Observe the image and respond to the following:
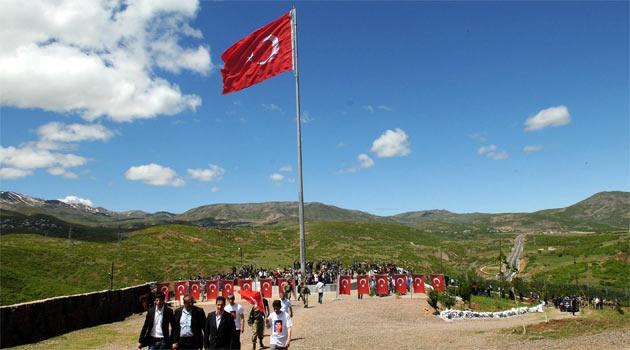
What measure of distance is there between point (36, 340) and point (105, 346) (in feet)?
12.5

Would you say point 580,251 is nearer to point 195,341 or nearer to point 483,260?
point 483,260

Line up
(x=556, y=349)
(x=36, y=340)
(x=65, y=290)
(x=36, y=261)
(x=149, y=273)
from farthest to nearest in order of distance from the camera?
(x=149, y=273), (x=36, y=261), (x=65, y=290), (x=36, y=340), (x=556, y=349)

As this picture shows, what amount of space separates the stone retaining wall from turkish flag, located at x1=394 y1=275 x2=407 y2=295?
680 inches

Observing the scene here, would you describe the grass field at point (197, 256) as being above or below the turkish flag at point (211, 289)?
above

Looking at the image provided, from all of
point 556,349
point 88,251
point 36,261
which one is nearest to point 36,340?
point 556,349

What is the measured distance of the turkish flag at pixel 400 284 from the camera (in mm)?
35531

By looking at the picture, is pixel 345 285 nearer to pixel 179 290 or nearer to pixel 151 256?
pixel 179 290

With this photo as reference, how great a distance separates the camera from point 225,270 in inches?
2383

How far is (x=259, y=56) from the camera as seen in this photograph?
1005 inches

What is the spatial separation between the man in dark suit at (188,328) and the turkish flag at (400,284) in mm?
27142

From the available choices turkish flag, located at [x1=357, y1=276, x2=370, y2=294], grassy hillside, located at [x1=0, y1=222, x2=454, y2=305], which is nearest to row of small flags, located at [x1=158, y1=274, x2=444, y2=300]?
turkish flag, located at [x1=357, y1=276, x2=370, y2=294]

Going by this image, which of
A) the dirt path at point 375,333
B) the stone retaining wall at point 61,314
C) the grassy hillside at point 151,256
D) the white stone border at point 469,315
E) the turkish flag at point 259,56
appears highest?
the turkish flag at point 259,56

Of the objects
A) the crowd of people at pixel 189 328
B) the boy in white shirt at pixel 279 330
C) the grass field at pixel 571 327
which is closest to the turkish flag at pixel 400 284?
the grass field at pixel 571 327

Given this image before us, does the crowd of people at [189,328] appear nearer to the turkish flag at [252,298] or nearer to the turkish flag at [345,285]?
the turkish flag at [252,298]
